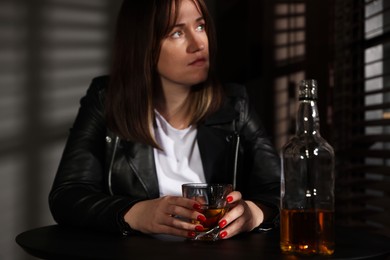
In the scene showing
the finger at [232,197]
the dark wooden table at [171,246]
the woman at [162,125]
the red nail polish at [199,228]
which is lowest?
the dark wooden table at [171,246]

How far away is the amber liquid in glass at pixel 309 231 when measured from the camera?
993 millimetres

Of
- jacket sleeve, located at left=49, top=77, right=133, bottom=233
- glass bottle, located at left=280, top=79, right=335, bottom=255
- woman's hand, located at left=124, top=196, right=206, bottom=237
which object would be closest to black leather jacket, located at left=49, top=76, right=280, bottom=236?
jacket sleeve, located at left=49, top=77, right=133, bottom=233

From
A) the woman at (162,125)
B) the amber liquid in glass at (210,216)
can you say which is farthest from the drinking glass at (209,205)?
the woman at (162,125)

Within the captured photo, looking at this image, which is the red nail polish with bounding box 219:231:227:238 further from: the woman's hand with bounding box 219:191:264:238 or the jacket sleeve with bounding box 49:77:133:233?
the jacket sleeve with bounding box 49:77:133:233

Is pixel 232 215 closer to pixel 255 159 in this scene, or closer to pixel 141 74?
pixel 255 159

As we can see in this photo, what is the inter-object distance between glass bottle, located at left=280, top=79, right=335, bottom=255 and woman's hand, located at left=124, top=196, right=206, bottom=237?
192mm

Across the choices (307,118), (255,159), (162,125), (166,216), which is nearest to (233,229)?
Result: (166,216)

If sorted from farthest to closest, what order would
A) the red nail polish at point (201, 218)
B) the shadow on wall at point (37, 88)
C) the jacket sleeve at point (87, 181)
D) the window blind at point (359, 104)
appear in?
the shadow on wall at point (37, 88) → the window blind at point (359, 104) → the jacket sleeve at point (87, 181) → the red nail polish at point (201, 218)

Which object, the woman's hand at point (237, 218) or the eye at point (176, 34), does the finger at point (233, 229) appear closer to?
the woman's hand at point (237, 218)

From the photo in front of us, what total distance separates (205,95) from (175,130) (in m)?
0.13

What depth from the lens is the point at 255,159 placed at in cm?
166

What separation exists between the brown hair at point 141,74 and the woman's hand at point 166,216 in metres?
0.41

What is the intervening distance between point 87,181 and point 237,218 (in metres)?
0.51

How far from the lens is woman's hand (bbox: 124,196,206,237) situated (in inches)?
44.7
